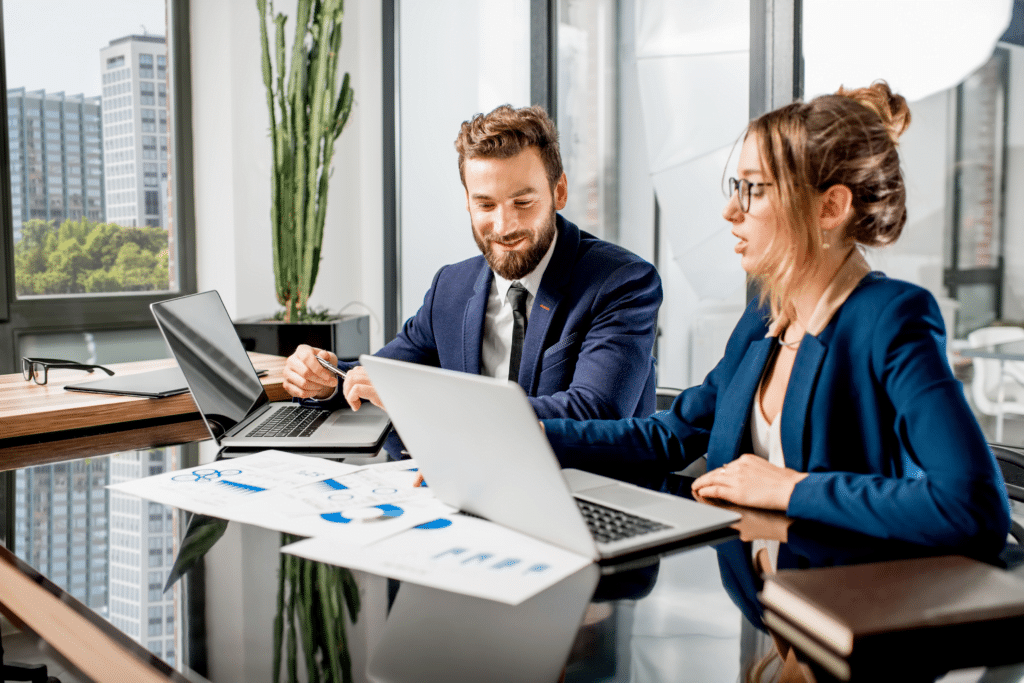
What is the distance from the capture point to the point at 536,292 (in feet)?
6.02

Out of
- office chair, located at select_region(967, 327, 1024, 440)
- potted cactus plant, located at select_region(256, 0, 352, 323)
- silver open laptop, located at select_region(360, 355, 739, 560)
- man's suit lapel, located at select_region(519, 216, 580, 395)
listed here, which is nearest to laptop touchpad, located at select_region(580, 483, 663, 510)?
silver open laptop, located at select_region(360, 355, 739, 560)

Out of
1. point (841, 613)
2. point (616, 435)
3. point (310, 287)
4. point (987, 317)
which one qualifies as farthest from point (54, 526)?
point (310, 287)

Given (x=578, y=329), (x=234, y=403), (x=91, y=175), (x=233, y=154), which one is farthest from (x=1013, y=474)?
(x=91, y=175)

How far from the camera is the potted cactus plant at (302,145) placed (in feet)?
12.2

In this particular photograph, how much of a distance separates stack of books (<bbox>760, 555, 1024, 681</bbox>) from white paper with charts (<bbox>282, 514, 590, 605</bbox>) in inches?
8.0

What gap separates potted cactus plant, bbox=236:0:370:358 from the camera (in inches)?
146

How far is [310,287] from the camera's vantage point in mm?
3850

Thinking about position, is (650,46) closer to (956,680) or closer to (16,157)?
(16,157)

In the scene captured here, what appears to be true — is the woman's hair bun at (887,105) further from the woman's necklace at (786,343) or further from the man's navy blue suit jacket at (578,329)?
the man's navy blue suit jacket at (578,329)

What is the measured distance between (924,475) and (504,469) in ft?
1.58

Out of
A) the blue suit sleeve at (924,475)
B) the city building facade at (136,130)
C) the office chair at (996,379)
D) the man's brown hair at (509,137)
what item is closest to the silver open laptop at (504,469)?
the blue suit sleeve at (924,475)

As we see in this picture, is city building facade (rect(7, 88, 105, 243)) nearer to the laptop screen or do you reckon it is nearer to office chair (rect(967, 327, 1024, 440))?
the laptop screen

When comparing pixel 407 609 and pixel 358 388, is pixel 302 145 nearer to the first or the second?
pixel 358 388

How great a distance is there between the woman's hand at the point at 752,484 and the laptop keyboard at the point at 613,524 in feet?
0.51
